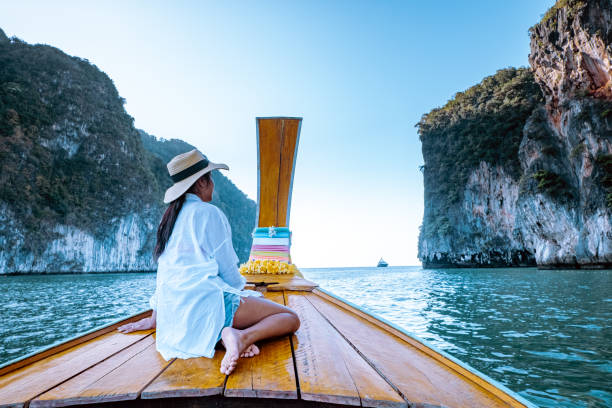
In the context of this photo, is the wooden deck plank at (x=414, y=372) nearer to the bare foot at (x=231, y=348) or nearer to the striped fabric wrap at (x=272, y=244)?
the bare foot at (x=231, y=348)

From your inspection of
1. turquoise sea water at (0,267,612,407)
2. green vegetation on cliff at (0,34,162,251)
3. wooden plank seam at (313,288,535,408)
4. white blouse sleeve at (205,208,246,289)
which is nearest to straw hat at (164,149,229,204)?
white blouse sleeve at (205,208,246,289)

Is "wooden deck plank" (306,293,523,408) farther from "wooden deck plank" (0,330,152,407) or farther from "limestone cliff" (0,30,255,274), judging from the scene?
"limestone cliff" (0,30,255,274)

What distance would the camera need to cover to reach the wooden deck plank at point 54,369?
1218mm

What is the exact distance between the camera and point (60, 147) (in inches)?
1660

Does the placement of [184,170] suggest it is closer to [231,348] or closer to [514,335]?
[231,348]

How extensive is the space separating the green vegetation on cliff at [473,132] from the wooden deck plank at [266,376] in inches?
1489

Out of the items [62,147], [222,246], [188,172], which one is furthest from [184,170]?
[62,147]

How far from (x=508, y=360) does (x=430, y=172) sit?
47.1 m

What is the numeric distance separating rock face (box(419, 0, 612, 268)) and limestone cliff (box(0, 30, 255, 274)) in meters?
47.9

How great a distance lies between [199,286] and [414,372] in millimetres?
1096

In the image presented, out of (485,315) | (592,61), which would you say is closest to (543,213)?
(592,61)

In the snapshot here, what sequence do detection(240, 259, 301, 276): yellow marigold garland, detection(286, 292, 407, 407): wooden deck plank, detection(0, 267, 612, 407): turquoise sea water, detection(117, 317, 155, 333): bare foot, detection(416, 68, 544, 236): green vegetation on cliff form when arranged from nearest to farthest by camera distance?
detection(286, 292, 407, 407): wooden deck plank → detection(117, 317, 155, 333): bare foot → detection(0, 267, 612, 407): turquoise sea water → detection(240, 259, 301, 276): yellow marigold garland → detection(416, 68, 544, 236): green vegetation on cliff

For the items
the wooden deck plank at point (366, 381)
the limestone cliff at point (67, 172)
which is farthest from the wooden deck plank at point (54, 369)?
the limestone cliff at point (67, 172)

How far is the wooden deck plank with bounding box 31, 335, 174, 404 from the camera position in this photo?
1144 millimetres
